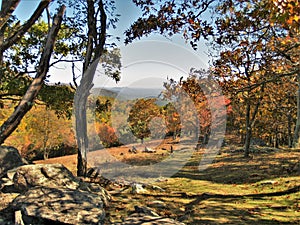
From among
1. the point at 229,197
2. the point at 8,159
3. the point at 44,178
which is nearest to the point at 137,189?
the point at 229,197

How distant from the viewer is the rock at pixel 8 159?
29.6ft

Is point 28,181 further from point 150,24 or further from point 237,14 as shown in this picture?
point 237,14

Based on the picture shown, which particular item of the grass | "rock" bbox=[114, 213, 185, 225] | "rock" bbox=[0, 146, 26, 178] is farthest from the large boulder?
"rock" bbox=[0, 146, 26, 178]

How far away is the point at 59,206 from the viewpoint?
19.2 feet

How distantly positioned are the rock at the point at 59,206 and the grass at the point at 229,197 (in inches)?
28.3

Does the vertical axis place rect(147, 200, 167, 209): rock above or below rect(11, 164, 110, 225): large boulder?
below

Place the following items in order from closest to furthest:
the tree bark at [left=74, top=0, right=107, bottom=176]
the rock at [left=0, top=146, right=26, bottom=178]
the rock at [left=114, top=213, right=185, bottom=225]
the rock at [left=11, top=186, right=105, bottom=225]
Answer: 1. the rock at [left=114, top=213, right=185, bottom=225]
2. the rock at [left=11, top=186, right=105, bottom=225]
3. the rock at [left=0, top=146, right=26, bottom=178]
4. the tree bark at [left=74, top=0, right=107, bottom=176]

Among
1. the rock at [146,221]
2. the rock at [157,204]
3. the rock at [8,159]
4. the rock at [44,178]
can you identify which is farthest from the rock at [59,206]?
the rock at [8,159]

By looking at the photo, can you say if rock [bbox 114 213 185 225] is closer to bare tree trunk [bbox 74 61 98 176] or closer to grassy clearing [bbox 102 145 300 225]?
grassy clearing [bbox 102 145 300 225]

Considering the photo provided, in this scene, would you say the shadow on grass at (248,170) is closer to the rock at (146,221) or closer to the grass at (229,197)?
the grass at (229,197)

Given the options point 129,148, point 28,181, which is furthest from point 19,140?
point 28,181

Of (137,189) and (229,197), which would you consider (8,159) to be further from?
(229,197)

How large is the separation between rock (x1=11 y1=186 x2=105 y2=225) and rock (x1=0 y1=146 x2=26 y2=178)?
122 inches

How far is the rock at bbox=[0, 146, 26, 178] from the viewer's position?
902cm
